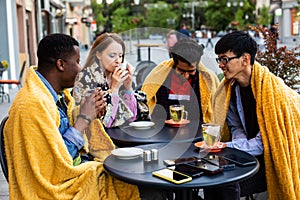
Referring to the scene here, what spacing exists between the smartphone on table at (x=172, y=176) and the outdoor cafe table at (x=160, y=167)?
19 mm

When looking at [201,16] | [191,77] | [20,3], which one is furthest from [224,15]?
[191,77]

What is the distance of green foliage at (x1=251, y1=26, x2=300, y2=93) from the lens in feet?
13.5

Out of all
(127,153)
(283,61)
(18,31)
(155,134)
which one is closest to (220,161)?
(127,153)

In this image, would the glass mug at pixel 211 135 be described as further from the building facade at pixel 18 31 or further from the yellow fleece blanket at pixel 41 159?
the building facade at pixel 18 31

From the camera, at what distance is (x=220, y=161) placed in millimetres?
2072

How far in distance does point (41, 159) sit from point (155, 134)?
1.06 metres

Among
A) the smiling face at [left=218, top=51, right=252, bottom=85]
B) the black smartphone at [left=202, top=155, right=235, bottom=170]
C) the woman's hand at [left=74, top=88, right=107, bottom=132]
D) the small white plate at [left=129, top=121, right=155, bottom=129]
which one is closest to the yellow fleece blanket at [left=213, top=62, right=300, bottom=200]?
the smiling face at [left=218, top=51, right=252, bottom=85]

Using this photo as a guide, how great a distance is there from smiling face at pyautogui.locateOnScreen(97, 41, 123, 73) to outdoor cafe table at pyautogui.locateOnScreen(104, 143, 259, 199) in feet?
2.48

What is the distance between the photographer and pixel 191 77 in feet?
11.4

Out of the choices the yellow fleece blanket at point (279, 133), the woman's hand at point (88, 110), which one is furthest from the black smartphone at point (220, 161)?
the woman's hand at point (88, 110)

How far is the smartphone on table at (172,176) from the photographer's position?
6.01 feet

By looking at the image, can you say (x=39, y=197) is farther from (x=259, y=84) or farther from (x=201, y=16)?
(x=201, y=16)

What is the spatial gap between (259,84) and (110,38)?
1.06m

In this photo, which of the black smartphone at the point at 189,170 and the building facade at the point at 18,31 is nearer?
the black smartphone at the point at 189,170
